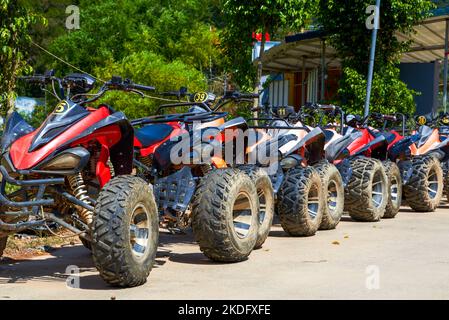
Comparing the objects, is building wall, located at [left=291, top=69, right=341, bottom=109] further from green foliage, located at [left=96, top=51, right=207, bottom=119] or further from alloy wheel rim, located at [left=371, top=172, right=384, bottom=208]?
alloy wheel rim, located at [left=371, top=172, right=384, bottom=208]

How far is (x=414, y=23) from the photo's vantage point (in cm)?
2027

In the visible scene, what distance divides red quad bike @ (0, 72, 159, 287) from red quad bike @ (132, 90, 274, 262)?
0.74 metres

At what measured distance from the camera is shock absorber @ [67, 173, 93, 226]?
19.0 ft

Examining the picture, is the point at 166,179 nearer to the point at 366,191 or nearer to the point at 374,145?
the point at 366,191

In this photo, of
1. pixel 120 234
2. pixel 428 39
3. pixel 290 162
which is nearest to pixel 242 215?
pixel 120 234

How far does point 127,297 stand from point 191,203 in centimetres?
176

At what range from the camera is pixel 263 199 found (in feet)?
26.0

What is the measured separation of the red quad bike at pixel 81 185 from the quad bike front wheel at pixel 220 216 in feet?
2.21

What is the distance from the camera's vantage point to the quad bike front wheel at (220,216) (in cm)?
660

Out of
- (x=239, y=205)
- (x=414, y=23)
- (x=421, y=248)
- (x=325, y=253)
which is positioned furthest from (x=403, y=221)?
(x=414, y=23)

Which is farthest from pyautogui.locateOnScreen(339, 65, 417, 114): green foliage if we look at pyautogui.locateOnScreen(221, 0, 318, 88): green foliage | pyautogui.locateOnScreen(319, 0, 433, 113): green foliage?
pyautogui.locateOnScreen(221, 0, 318, 88): green foliage

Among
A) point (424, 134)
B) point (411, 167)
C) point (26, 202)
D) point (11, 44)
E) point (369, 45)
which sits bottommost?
point (411, 167)

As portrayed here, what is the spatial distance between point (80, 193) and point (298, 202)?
11.0 feet

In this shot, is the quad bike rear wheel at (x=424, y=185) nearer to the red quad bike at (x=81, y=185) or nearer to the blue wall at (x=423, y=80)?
the red quad bike at (x=81, y=185)
